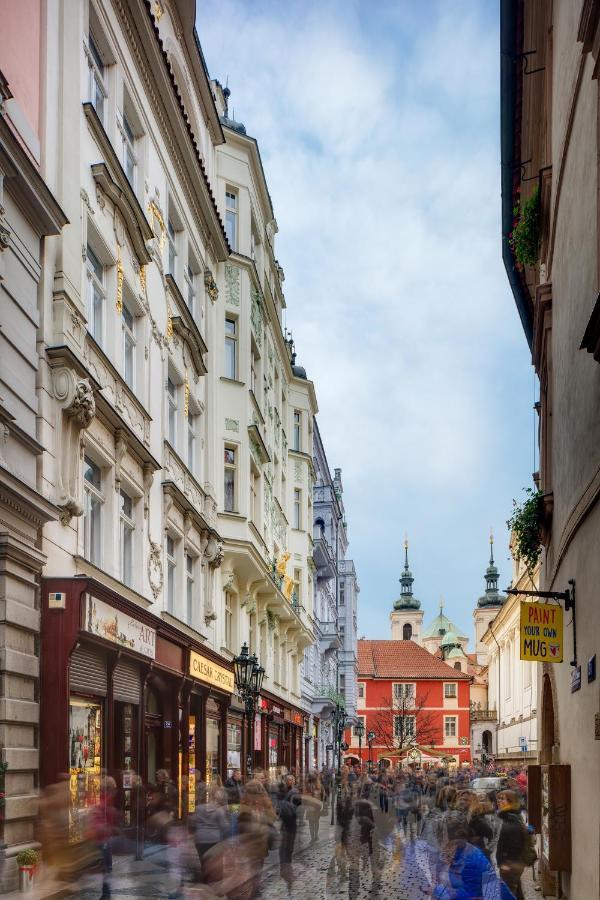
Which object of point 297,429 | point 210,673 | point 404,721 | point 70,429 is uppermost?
point 297,429

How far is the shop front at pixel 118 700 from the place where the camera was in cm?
1432

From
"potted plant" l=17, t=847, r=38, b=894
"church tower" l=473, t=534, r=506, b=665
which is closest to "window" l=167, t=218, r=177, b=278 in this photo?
"potted plant" l=17, t=847, r=38, b=894

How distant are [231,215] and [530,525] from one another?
715 inches

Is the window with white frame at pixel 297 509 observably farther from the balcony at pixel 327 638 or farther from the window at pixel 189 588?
the window at pixel 189 588

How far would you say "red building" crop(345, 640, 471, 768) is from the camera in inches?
4018

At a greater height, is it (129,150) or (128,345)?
(129,150)

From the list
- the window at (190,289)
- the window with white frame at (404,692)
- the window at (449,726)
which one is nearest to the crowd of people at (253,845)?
the window at (190,289)

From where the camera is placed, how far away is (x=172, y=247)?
81.9 ft

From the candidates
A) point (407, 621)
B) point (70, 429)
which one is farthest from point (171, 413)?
point (407, 621)

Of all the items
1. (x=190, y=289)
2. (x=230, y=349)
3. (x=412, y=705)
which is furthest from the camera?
(x=412, y=705)

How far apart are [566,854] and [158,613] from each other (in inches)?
408

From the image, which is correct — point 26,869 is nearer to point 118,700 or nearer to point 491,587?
point 118,700

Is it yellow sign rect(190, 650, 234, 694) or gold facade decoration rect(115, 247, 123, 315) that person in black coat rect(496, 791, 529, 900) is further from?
yellow sign rect(190, 650, 234, 694)

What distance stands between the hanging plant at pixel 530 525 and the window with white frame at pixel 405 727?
265 ft
